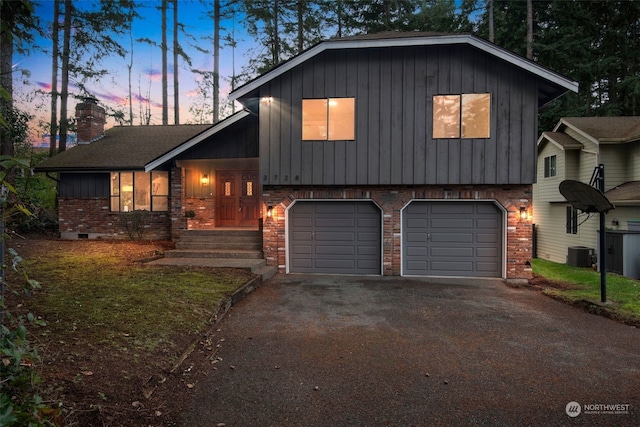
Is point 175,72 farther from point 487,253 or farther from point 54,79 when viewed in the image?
point 487,253

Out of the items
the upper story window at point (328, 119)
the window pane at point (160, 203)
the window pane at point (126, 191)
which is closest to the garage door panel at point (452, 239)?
the upper story window at point (328, 119)

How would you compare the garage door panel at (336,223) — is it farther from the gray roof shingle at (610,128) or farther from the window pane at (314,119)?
the gray roof shingle at (610,128)

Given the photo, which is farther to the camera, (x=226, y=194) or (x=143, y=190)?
(x=143, y=190)

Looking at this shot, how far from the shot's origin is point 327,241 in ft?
36.4

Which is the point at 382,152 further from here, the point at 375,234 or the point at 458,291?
the point at 458,291

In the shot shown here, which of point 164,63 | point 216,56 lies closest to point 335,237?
point 216,56

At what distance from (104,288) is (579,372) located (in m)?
7.94

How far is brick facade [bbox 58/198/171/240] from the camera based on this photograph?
1486cm

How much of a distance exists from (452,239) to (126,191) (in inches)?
513

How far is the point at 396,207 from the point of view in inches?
418

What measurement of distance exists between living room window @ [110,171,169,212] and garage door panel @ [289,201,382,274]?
6.92 meters

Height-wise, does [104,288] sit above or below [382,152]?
below

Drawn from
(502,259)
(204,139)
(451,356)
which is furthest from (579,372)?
(204,139)
